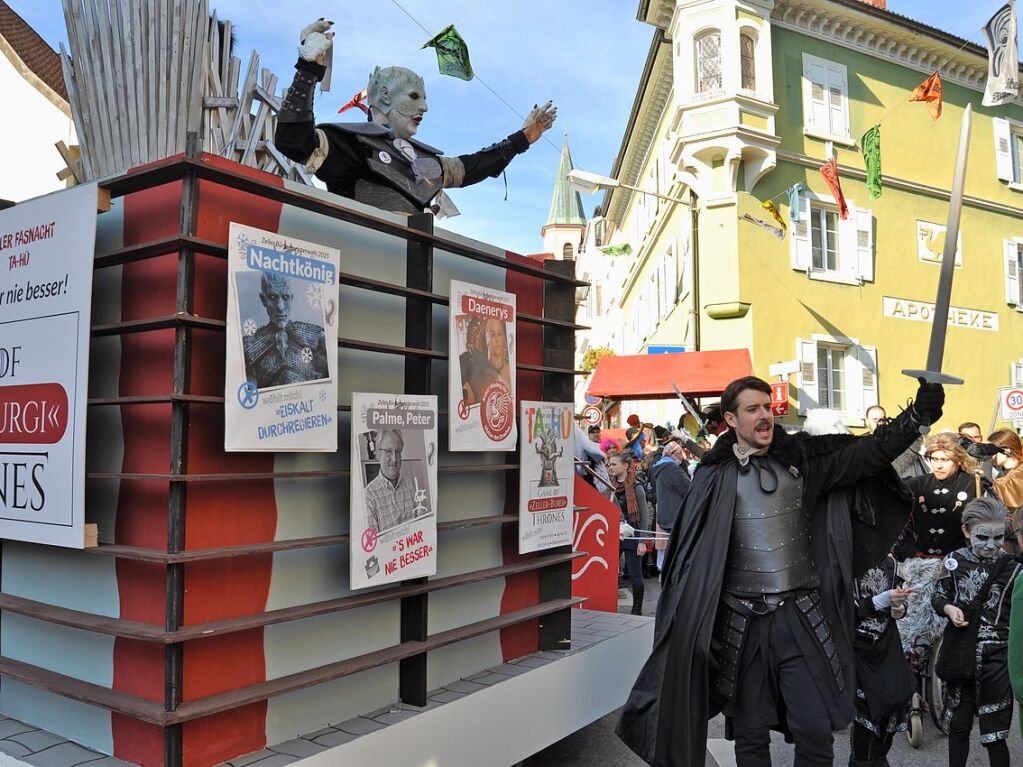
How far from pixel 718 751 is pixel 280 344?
12.1 feet

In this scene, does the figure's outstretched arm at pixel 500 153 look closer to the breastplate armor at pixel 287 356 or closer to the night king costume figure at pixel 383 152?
the night king costume figure at pixel 383 152

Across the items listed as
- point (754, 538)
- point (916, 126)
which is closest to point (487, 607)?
point (754, 538)

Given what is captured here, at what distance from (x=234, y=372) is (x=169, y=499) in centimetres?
46

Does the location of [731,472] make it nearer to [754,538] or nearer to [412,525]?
[754,538]

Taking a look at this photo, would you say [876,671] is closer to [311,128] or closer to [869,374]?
[311,128]

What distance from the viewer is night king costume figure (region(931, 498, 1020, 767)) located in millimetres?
4516

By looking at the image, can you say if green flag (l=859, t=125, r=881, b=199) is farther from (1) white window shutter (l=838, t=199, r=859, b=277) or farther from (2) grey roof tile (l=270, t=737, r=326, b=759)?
(2) grey roof tile (l=270, t=737, r=326, b=759)

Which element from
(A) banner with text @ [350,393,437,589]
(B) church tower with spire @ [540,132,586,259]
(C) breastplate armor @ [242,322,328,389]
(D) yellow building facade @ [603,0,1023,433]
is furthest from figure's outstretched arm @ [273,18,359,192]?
(B) church tower with spire @ [540,132,586,259]

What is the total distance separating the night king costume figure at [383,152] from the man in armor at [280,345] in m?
1.07

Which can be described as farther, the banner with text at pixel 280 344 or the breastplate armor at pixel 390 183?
the breastplate armor at pixel 390 183

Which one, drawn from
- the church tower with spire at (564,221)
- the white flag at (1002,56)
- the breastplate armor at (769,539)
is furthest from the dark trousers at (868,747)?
the church tower with spire at (564,221)

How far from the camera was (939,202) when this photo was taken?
22.2 metres

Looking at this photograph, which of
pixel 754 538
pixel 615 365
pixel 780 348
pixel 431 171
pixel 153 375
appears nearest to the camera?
pixel 153 375

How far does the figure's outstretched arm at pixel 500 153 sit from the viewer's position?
500 centimetres
